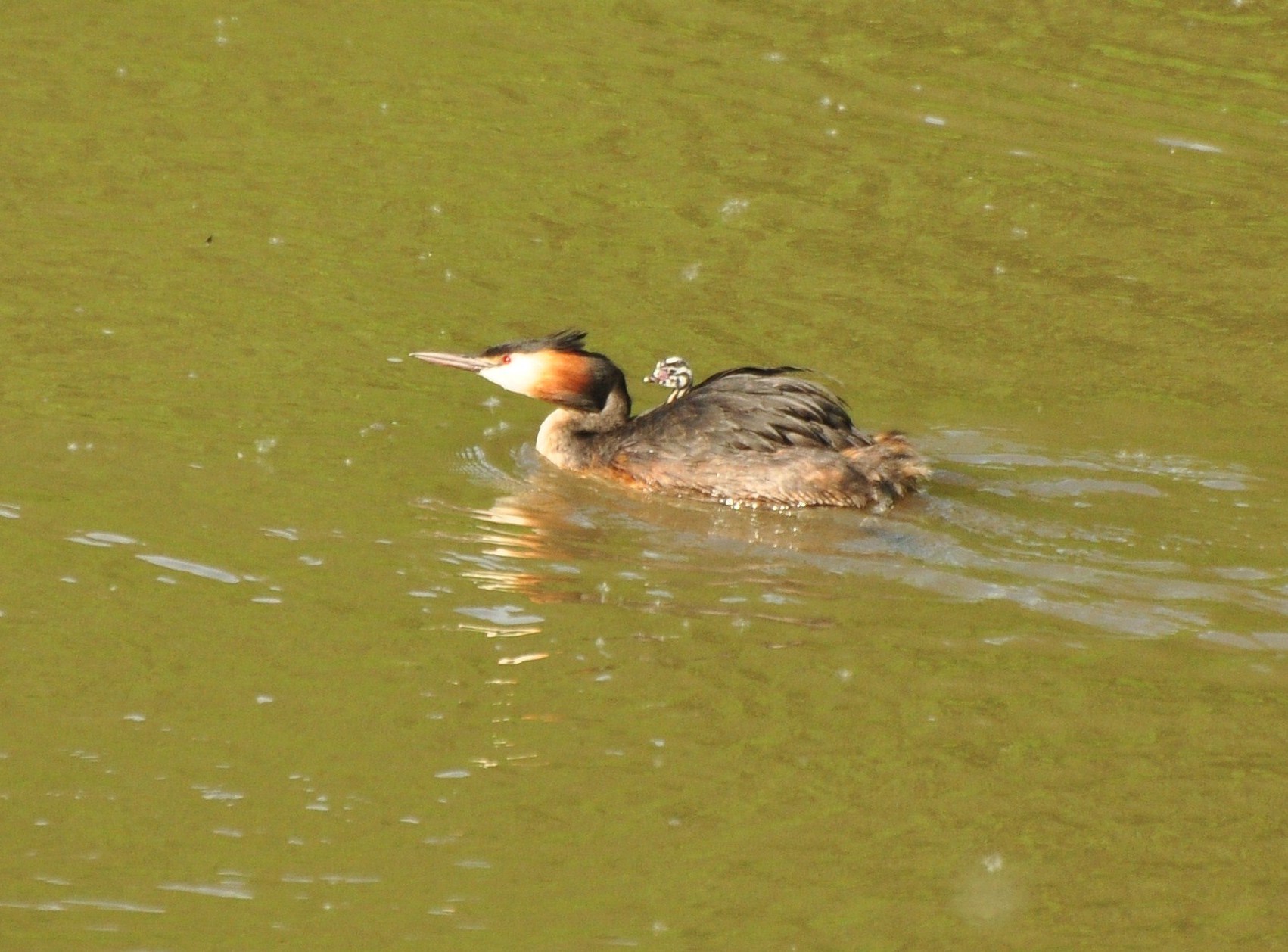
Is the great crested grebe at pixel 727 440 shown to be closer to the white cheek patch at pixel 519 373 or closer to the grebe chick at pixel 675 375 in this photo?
the white cheek patch at pixel 519 373

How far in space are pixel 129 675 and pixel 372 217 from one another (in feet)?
19.0

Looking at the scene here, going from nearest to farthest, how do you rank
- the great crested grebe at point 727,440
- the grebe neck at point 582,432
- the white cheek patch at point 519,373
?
1. the great crested grebe at point 727,440
2. the grebe neck at point 582,432
3. the white cheek patch at point 519,373

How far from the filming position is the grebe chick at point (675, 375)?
9.67 metres

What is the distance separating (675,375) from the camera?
968cm

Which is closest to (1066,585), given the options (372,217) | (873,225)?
(873,225)

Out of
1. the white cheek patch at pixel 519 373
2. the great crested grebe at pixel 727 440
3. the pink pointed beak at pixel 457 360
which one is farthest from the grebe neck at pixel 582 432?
the pink pointed beak at pixel 457 360

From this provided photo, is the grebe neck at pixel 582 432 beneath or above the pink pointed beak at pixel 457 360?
beneath

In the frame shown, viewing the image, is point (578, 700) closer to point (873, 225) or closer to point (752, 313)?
point (752, 313)

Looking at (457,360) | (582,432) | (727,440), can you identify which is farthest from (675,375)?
(457,360)

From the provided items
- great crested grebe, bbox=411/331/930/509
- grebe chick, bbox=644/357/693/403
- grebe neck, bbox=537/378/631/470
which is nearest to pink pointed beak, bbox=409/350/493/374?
great crested grebe, bbox=411/331/930/509

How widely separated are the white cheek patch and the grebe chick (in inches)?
22.8

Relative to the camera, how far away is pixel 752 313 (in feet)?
36.3

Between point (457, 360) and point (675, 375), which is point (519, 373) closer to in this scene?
point (457, 360)

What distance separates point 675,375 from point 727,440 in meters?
0.73
